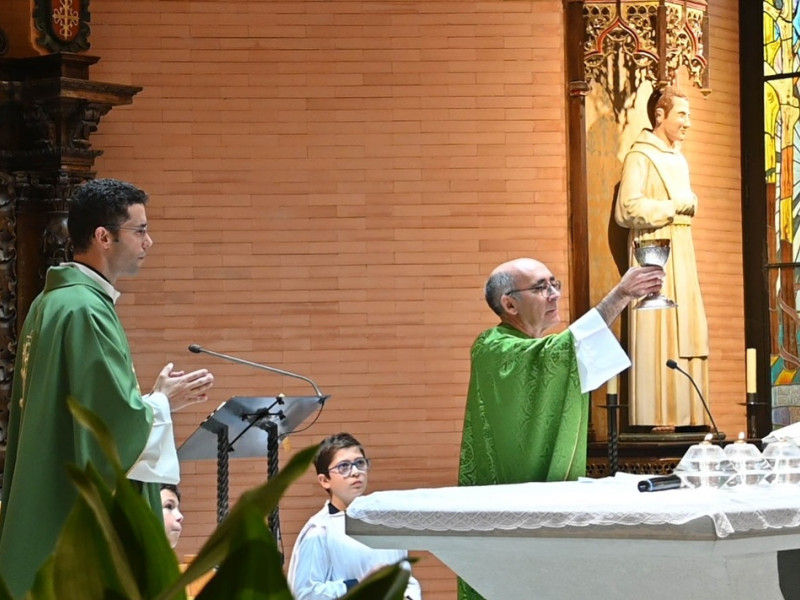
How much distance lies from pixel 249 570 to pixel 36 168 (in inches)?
275

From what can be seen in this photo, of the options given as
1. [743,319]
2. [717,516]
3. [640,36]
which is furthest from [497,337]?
[743,319]

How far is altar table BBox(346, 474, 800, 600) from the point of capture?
302cm

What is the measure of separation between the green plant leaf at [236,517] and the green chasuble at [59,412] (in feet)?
9.88

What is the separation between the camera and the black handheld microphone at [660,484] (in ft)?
11.5

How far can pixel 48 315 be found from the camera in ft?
12.5

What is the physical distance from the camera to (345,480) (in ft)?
21.2

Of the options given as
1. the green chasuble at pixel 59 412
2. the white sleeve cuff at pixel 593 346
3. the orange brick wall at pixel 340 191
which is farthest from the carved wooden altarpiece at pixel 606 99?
the green chasuble at pixel 59 412

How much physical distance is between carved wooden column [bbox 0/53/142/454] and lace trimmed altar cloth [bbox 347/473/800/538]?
4.25 meters

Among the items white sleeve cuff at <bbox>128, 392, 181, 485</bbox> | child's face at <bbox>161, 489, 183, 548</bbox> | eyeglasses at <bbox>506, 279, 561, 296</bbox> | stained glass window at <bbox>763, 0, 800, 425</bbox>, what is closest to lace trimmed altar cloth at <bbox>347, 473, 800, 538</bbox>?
white sleeve cuff at <bbox>128, 392, 181, 485</bbox>

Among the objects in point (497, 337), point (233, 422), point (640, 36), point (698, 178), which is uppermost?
point (640, 36)

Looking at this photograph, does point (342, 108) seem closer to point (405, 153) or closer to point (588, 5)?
point (405, 153)

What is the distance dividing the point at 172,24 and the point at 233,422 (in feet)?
10.3

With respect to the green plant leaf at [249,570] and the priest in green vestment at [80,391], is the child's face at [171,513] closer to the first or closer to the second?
the priest in green vestment at [80,391]

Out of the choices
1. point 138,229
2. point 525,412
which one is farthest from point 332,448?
point 138,229
